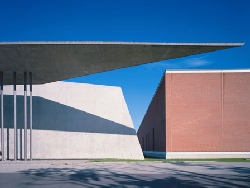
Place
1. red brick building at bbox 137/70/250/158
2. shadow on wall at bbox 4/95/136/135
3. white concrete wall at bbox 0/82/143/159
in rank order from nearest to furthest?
red brick building at bbox 137/70/250/158 → white concrete wall at bbox 0/82/143/159 → shadow on wall at bbox 4/95/136/135

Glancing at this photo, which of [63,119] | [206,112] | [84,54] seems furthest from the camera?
[63,119]

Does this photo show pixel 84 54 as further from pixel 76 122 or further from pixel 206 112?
pixel 206 112

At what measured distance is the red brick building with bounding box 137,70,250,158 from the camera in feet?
77.7

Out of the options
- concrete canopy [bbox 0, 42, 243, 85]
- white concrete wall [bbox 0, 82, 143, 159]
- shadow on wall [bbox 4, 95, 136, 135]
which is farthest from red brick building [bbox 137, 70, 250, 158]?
concrete canopy [bbox 0, 42, 243, 85]

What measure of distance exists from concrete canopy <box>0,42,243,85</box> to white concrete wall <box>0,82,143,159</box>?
551 centimetres

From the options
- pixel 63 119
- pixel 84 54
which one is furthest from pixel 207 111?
pixel 84 54

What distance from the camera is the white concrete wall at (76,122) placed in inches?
951

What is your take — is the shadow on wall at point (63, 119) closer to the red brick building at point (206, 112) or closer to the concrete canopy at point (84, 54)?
the red brick building at point (206, 112)

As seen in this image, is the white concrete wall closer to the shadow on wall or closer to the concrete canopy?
the shadow on wall

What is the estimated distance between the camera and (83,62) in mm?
17547

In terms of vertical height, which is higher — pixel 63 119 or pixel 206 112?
pixel 206 112

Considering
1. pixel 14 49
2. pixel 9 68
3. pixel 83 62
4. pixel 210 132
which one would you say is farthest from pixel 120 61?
pixel 210 132

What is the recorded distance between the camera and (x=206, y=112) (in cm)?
2394

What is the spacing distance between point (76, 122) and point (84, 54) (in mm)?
9906
